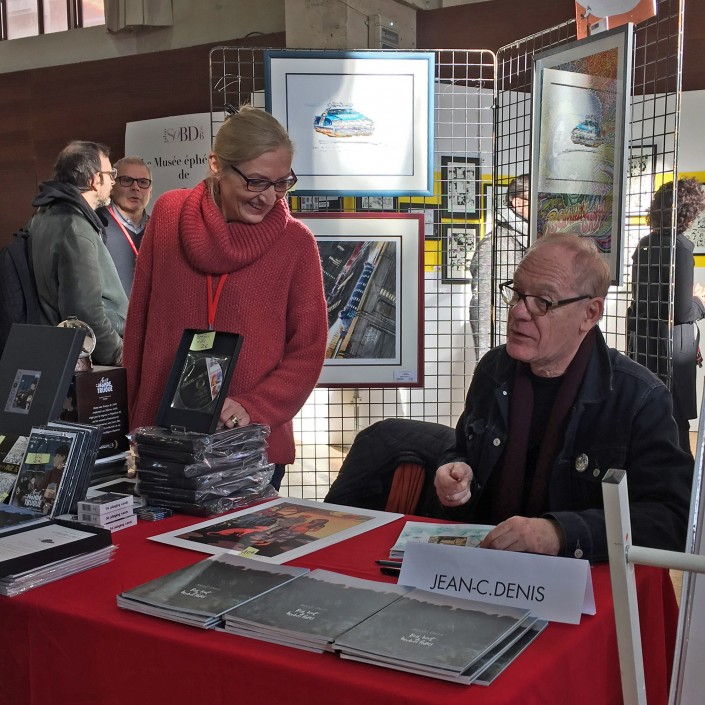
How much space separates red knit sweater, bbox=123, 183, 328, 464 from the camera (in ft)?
7.16

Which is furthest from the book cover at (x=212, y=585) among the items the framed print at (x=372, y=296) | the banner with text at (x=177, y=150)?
the banner with text at (x=177, y=150)

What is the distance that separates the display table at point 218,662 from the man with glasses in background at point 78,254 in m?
1.84

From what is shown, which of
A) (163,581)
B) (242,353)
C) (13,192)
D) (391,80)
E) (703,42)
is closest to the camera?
(163,581)

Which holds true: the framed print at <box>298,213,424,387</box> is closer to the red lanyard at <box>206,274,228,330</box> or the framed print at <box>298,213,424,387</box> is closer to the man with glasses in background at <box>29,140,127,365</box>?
the man with glasses in background at <box>29,140,127,365</box>

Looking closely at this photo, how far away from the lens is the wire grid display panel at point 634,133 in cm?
271

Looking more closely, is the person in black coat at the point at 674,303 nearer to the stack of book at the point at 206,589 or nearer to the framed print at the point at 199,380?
the framed print at the point at 199,380

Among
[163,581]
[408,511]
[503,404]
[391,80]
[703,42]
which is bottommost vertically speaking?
[408,511]

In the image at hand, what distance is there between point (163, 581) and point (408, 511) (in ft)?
3.15

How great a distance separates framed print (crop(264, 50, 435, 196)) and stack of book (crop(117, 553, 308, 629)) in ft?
6.64

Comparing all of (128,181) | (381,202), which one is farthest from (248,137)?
(128,181)

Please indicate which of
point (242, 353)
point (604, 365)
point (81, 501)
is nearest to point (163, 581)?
point (81, 501)

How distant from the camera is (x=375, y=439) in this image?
232 cm

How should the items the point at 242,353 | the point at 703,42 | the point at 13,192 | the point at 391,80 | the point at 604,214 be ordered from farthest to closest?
1. the point at 13,192
2. the point at 703,42
3. the point at 391,80
4. the point at 604,214
5. the point at 242,353

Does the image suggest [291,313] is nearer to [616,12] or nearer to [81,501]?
[81,501]
